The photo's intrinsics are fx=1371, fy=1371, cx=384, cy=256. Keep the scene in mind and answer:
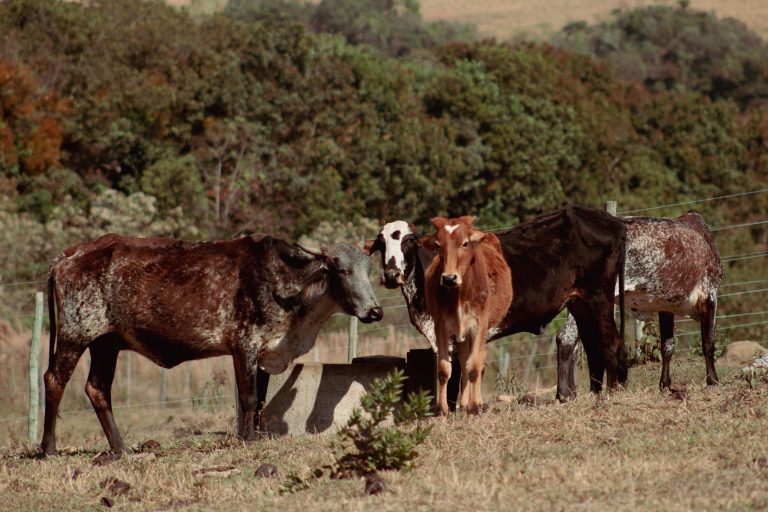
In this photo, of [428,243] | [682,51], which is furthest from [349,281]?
[682,51]

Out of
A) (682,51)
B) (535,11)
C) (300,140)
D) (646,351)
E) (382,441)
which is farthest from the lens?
(535,11)

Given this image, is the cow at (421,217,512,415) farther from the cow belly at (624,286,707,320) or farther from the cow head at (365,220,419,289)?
the cow belly at (624,286,707,320)

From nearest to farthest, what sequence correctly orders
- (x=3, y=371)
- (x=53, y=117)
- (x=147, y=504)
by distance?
(x=147, y=504), (x=3, y=371), (x=53, y=117)

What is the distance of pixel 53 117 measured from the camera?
112 feet

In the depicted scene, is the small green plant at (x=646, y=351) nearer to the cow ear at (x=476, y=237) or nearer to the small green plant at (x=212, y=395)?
the cow ear at (x=476, y=237)

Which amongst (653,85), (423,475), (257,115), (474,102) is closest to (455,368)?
(423,475)

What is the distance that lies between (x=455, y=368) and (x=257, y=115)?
23817mm

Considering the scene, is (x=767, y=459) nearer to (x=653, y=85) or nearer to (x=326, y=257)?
(x=326, y=257)

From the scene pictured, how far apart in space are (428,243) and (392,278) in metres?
0.40

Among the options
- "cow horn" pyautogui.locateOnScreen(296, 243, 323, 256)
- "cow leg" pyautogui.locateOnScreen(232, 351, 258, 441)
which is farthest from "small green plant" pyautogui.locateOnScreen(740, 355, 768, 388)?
"cow leg" pyautogui.locateOnScreen(232, 351, 258, 441)

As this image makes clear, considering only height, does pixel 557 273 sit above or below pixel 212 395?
above

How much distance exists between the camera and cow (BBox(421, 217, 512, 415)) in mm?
10453

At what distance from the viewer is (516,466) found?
332 inches

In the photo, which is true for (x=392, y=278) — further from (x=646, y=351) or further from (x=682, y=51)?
(x=682, y=51)
